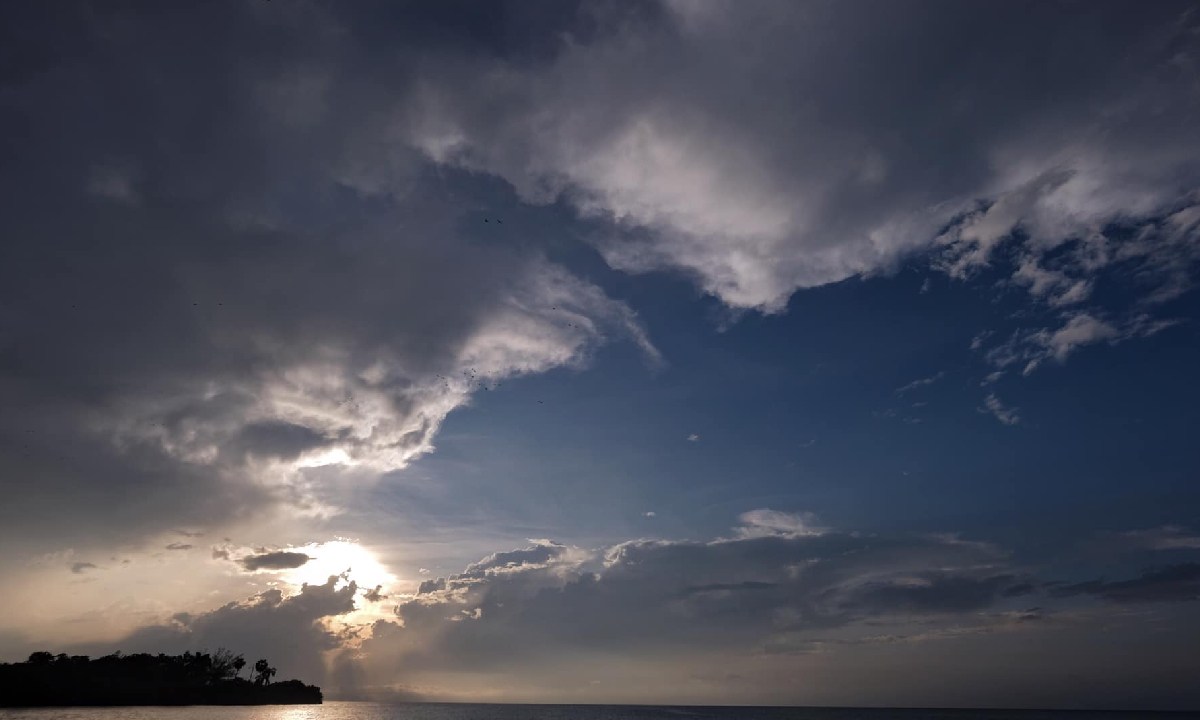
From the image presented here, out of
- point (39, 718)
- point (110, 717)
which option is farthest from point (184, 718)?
point (39, 718)

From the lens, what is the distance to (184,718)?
189250 millimetres

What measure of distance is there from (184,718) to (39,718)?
3497 cm

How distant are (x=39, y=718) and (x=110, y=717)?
20.1m

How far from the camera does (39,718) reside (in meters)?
163

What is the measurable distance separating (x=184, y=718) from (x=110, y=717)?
56.7 feet

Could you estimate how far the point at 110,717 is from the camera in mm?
180250

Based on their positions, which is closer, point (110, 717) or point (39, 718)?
point (39, 718)

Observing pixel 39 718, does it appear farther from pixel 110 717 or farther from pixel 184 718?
pixel 184 718

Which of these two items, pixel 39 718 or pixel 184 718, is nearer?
pixel 39 718
